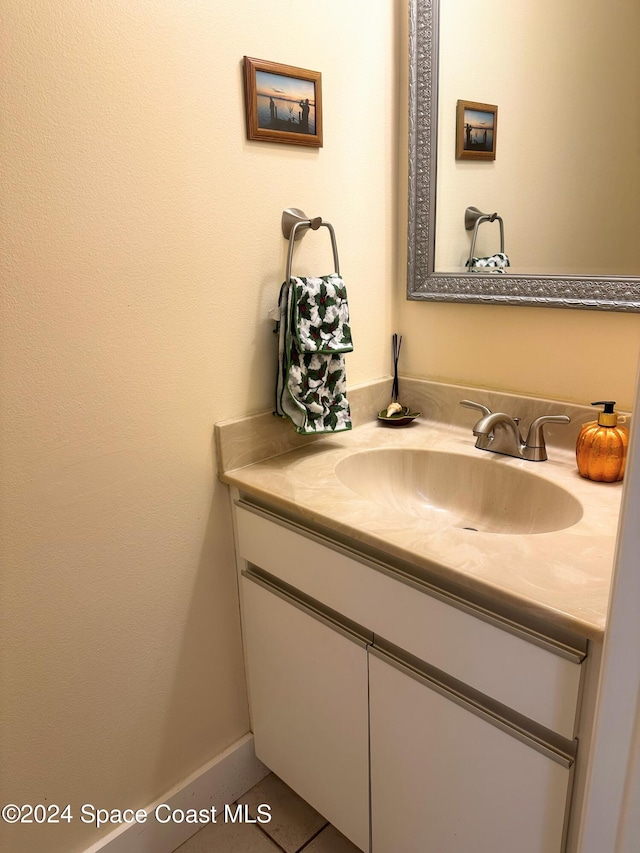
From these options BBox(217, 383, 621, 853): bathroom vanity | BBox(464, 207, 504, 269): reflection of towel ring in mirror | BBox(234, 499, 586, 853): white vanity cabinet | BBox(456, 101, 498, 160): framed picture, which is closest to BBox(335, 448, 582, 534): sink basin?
BBox(217, 383, 621, 853): bathroom vanity

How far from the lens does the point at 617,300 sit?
3.94 feet

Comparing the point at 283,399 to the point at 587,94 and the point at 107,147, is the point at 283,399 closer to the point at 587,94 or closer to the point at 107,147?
the point at 107,147

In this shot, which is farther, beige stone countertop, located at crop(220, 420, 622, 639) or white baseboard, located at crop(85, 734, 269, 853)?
white baseboard, located at crop(85, 734, 269, 853)

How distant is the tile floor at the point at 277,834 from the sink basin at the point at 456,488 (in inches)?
30.9

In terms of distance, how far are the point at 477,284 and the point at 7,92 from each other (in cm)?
100

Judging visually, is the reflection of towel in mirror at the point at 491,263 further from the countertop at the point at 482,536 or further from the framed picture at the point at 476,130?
the countertop at the point at 482,536

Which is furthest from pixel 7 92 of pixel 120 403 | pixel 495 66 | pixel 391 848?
pixel 391 848

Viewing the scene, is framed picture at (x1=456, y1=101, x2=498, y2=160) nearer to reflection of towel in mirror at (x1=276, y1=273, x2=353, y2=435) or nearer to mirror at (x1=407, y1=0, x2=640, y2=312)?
mirror at (x1=407, y1=0, x2=640, y2=312)

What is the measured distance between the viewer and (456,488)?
4.57ft

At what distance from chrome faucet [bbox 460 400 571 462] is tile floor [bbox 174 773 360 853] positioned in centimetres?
98

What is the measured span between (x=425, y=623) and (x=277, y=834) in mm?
821

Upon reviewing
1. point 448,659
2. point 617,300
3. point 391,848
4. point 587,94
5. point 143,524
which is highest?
point 587,94

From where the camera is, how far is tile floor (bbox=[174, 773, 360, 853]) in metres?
1.38

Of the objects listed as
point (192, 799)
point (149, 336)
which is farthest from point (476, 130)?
point (192, 799)
